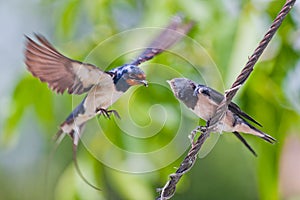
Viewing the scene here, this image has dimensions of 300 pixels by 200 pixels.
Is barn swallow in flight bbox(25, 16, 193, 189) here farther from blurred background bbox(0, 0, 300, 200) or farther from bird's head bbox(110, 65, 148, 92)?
blurred background bbox(0, 0, 300, 200)

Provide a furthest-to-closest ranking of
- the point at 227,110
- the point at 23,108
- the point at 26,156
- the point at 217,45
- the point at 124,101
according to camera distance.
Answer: the point at 26,156, the point at 23,108, the point at 217,45, the point at 124,101, the point at 227,110

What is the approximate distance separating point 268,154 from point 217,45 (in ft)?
0.50

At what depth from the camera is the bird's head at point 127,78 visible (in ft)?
0.94

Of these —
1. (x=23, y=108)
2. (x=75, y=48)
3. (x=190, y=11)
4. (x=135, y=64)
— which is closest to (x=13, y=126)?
(x=23, y=108)

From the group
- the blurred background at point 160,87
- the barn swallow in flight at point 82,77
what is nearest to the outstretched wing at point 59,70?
the barn swallow in flight at point 82,77

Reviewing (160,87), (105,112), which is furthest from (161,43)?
(160,87)

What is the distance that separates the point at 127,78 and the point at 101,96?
0.06 ft

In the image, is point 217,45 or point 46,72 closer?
point 46,72

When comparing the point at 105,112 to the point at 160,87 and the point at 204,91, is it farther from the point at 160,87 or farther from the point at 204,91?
the point at 160,87

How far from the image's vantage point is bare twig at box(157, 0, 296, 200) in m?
0.26

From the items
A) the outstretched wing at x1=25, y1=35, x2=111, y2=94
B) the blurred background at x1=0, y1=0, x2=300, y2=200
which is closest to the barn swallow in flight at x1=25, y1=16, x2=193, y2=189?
the outstretched wing at x1=25, y1=35, x2=111, y2=94

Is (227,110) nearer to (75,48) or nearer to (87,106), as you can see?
(87,106)

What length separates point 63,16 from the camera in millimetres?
781

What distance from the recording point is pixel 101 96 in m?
0.29
